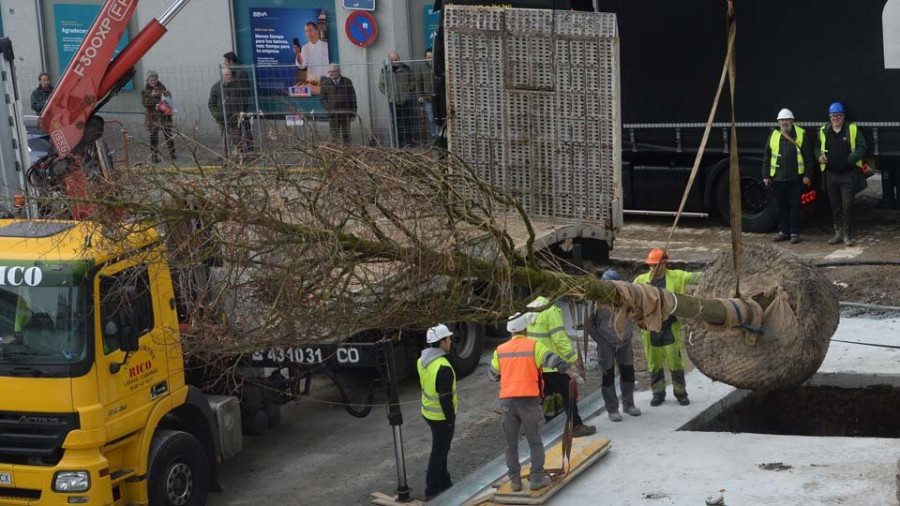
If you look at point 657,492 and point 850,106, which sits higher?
point 850,106

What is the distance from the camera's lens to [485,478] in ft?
31.7

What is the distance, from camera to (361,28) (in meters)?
21.7

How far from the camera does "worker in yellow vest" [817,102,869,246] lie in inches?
598

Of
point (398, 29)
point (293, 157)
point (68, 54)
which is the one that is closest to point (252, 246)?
point (293, 157)

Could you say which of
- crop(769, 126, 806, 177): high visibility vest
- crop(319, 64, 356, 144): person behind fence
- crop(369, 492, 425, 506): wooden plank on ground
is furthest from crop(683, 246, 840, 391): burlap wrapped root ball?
crop(319, 64, 356, 144): person behind fence

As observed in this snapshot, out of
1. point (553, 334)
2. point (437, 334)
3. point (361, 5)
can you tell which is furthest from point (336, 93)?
point (437, 334)

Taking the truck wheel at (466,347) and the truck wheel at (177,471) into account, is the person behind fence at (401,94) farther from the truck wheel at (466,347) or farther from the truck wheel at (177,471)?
the truck wheel at (177,471)

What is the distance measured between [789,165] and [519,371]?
7.84 meters

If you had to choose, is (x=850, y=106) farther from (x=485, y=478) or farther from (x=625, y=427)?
(x=485, y=478)

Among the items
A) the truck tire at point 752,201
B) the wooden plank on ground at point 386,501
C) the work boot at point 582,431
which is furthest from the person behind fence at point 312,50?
the wooden plank on ground at point 386,501

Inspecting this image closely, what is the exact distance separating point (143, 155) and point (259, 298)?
6.34 feet

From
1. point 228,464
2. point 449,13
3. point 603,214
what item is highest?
point 449,13

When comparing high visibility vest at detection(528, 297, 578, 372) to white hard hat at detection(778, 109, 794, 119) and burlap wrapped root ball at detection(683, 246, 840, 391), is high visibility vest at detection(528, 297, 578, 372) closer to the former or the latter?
burlap wrapped root ball at detection(683, 246, 840, 391)

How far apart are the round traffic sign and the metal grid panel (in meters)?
7.87
